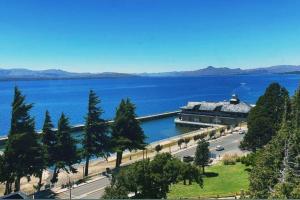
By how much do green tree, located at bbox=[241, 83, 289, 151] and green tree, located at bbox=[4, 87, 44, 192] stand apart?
25.1 metres

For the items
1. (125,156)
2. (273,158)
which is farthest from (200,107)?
(273,158)

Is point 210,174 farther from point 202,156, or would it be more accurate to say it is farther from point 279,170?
point 279,170

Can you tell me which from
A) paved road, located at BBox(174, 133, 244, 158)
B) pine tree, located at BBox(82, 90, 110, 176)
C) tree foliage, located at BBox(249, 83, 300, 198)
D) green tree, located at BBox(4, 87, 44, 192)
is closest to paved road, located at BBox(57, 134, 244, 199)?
paved road, located at BBox(174, 133, 244, 158)

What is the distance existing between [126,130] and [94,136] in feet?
12.7

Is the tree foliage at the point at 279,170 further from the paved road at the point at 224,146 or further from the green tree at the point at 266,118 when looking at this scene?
the paved road at the point at 224,146

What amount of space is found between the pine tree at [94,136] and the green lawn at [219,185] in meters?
12.1

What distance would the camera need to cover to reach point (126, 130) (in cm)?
4769

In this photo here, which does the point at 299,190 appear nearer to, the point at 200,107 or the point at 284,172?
the point at 284,172

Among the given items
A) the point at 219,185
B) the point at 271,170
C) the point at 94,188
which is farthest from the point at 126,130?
the point at 271,170

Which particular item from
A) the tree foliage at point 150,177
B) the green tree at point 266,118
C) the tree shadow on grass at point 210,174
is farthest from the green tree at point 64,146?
the green tree at point 266,118

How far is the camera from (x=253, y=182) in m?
19.3

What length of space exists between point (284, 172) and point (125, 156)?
141 feet

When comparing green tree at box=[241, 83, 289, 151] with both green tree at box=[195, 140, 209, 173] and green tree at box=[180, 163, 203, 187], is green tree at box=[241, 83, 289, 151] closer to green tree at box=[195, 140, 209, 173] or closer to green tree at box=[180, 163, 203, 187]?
green tree at box=[195, 140, 209, 173]

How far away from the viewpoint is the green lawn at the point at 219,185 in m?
32.2
